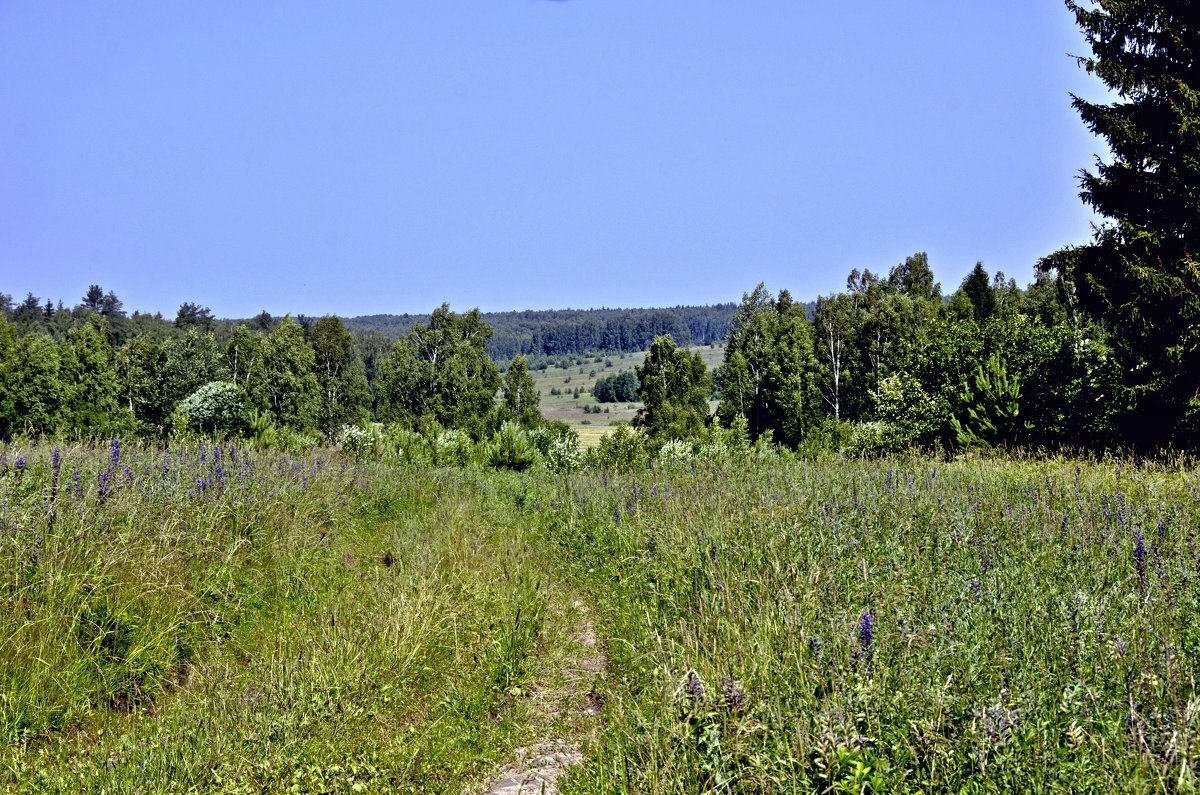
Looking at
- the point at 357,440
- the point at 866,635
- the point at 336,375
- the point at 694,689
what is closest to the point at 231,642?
the point at 694,689

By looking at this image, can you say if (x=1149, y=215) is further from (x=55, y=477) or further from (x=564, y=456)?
(x=55, y=477)

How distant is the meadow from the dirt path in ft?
0.19

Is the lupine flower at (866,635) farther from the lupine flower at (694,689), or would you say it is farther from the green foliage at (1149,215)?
the green foliage at (1149,215)

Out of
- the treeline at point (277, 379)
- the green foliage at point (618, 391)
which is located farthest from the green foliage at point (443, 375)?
the green foliage at point (618, 391)

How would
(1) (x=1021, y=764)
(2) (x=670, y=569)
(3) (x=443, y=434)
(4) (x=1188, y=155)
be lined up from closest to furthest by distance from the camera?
(1) (x=1021, y=764) → (2) (x=670, y=569) → (4) (x=1188, y=155) → (3) (x=443, y=434)

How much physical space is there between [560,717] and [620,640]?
1.74 ft

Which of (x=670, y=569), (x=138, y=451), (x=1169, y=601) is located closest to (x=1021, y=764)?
(x=1169, y=601)

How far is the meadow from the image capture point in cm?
297

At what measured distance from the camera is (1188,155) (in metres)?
15.6

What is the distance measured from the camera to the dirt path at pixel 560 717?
12.1 feet

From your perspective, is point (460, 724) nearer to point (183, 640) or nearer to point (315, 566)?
point (183, 640)

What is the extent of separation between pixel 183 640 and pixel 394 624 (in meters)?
1.21

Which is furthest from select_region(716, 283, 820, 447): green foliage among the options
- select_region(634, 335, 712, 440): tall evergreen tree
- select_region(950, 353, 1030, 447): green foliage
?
select_region(950, 353, 1030, 447): green foliage

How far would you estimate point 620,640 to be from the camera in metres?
4.56
